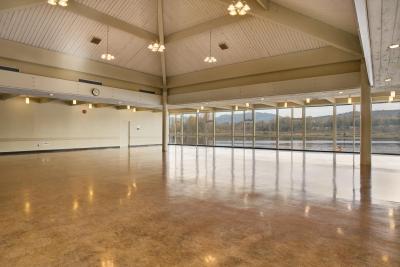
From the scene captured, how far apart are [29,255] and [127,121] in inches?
774

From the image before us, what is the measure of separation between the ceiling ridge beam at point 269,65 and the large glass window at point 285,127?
7.77 metres

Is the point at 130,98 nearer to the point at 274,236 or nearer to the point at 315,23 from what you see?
the point at 315,23

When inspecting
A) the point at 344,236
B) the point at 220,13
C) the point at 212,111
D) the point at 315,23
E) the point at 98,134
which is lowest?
the point at 344,236

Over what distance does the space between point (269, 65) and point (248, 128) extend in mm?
10210

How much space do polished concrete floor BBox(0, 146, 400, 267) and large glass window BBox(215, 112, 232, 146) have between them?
17.4 metres

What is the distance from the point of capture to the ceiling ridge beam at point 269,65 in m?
11.1

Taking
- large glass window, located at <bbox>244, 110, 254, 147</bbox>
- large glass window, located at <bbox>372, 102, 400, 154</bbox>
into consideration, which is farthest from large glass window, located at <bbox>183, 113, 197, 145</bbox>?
large glass window, located at <bbox>372, 102, 400, 154</bbox>

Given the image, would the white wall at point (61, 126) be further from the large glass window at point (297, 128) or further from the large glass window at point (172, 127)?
the large glass window at point (297, 128)

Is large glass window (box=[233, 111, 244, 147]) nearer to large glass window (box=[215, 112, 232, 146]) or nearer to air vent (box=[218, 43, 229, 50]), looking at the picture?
large glass window (box=[215, 112, 232, 146])

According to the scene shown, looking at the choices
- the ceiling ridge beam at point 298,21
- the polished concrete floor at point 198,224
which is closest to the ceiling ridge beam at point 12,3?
the polished concrete floor at point 198,224

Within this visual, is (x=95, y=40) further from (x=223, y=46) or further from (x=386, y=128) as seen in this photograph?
(x=386, y=128)

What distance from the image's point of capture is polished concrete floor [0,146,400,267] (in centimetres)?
259

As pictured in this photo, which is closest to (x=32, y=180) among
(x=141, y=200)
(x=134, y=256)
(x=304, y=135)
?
(x=141, y=200)

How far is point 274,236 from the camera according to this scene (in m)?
3.13
